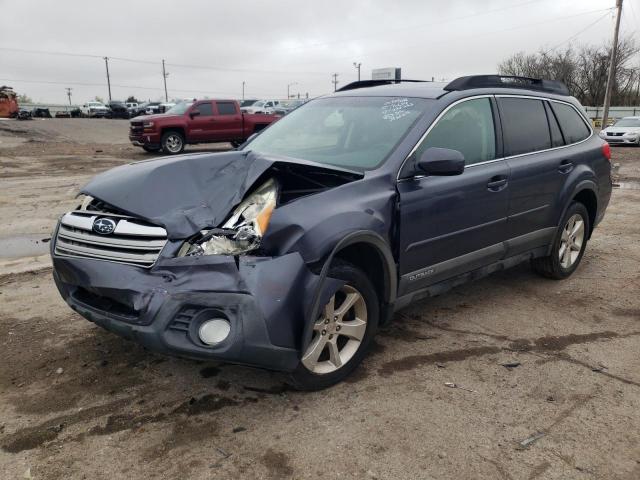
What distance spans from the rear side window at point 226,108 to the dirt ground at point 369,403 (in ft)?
49.7

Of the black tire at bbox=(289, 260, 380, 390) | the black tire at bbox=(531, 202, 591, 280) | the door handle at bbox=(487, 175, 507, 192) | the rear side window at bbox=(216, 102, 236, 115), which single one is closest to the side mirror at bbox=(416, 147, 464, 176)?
the door handle at bbox=(487, 175, 507, 192)

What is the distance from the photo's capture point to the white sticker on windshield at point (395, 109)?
12.5ft

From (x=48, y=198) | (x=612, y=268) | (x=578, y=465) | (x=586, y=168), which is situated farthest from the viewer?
(x=48, y=198)

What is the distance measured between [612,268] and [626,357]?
89.7 inches

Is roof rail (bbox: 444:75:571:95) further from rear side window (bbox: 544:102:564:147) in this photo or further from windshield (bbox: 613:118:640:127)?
windshield (bbox: 613:118:640:127)

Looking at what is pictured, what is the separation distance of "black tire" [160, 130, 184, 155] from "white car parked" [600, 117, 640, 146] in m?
17.5

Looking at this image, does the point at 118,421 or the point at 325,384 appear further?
the point at 325,384

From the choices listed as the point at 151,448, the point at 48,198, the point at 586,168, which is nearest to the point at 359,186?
the point at 151,448

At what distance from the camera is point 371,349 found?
3.69 meters

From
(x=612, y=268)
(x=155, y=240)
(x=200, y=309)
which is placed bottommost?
(x=612, y=268)

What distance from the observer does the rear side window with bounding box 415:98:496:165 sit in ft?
12.2

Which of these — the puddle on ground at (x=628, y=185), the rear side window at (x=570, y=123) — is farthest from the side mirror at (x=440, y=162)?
the puddle on ground at (x=628, y=185)

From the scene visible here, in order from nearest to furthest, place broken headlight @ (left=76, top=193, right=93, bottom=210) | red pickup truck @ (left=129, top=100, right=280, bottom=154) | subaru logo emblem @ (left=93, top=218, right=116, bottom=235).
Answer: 1. subaru logo emblem @ (left=93, top=218, right=116, bottom=235)
2. broken headlight @ (left=76, top=193, right=93, bottom=210)
3. red pickup truck @ (left=129, top=100, right=280, bottom=154)

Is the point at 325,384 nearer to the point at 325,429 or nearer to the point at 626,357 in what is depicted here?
the point at 325,429
